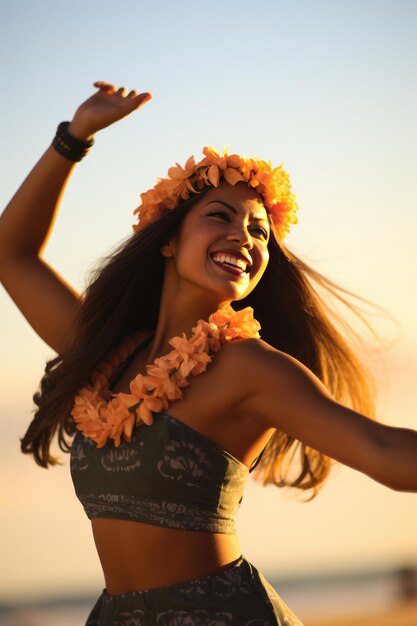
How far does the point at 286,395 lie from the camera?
264 cm

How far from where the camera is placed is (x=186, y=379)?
282 cm

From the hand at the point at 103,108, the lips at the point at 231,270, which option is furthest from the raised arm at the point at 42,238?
the lips at the point at 231,270

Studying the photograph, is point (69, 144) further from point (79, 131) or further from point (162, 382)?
point (162, 382)

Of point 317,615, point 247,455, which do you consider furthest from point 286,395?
point 317,615

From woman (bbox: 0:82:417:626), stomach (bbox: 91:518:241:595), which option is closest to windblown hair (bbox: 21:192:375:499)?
woman (bbox: 0:82:417:626)

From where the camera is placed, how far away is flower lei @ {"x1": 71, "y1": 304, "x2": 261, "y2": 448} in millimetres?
2805

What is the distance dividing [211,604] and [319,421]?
513mm

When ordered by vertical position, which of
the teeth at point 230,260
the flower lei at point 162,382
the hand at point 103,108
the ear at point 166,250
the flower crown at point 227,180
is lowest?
the flower lei at point 162,382

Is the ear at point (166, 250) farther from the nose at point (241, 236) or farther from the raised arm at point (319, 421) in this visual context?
the raised arm at point (319, 421)

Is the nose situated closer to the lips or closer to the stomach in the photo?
the lips

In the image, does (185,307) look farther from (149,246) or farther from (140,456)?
(140,456)

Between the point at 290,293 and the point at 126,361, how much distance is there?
497mm

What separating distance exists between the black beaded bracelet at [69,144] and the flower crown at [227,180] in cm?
30

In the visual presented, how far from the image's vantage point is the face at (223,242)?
9.77 feet
